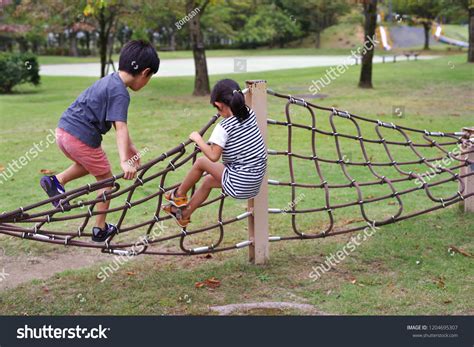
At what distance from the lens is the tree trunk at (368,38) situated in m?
15.9

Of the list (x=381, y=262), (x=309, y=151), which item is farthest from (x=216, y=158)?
(x=309, y=151)

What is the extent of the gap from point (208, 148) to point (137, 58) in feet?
2.25

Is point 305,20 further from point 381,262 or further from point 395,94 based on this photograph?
point 381,262

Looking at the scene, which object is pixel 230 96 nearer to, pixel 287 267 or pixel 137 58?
pixel 137 58

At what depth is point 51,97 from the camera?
55.6 ft

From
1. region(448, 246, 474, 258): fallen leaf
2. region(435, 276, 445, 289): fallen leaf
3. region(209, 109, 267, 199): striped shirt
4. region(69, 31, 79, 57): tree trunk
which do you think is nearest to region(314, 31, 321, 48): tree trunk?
region(69, 31, 79, 57): tree trunk

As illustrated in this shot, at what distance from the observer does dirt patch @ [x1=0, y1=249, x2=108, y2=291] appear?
4.64 m

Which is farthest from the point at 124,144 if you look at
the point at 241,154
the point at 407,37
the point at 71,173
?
the point at 407,37

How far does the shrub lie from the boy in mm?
14299

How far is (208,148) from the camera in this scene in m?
4.03

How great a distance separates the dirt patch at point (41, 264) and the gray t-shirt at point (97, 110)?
1.20 meters

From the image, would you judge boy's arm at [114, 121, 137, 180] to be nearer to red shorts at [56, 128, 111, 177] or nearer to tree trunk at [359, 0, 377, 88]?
red shorts at [56, 128, 111, 177]

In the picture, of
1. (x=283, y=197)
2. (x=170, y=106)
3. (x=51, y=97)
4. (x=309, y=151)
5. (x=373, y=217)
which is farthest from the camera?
(x=51, y=97)

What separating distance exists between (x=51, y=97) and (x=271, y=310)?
1419 cm
